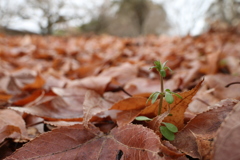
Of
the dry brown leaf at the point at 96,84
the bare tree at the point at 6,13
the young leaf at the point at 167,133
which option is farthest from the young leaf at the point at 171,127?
the bare tree at the point at 6,13

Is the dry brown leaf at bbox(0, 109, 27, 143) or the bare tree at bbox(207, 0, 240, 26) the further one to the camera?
the bare tree at bbox(207, 0, 240, 26)

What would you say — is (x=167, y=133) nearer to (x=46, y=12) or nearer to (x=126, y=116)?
(x=126, y=116)

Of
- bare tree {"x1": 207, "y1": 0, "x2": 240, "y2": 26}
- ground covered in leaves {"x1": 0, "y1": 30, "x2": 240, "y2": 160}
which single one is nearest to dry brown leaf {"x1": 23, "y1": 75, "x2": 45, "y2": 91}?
ground covered in leaves {"x1": 0, "y1": 30, "x2": 240, "y2": 160}

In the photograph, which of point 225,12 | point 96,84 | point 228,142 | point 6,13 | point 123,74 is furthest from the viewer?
point 6,13

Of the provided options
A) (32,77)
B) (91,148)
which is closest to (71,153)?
(91,148)

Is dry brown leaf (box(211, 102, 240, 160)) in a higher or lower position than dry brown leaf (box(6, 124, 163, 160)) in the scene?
higher

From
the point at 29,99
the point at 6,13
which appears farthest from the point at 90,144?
the point at 6,13

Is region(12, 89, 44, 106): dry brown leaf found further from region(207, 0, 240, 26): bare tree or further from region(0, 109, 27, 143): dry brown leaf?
region(207, 0, 240, 26): bare tree

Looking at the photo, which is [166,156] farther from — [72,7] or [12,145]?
[72,7]
